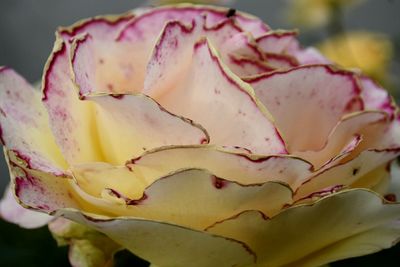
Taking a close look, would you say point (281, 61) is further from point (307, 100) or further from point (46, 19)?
point (46, 19)

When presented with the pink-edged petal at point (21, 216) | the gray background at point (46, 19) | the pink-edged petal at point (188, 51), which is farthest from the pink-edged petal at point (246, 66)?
the gray background at point (46, 19)

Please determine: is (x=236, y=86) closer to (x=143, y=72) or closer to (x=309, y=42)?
(x=143, y=72)

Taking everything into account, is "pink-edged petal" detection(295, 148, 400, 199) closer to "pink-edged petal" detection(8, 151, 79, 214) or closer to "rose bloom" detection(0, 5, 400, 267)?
"rose bloom" detection(0, 5, 400, 267)

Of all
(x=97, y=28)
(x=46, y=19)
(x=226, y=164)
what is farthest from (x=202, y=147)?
(x=46, y=19)

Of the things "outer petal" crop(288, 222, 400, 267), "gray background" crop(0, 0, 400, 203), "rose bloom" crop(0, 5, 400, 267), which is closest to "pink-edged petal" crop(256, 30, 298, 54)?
"rose bloom" crop(0, 5, 400, 267)

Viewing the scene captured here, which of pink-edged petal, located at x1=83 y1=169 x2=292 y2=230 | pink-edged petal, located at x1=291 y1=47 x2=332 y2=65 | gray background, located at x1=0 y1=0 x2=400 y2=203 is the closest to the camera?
pink-edged petal, located at x1=83 y1=169 x2=292 y2=230

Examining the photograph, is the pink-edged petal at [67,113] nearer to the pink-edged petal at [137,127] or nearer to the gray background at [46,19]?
the pink-edged petal at [137,127]

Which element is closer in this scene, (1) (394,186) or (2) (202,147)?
(2) (202,147)
